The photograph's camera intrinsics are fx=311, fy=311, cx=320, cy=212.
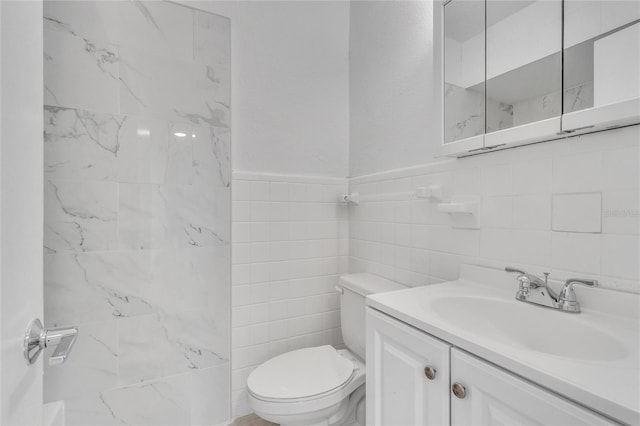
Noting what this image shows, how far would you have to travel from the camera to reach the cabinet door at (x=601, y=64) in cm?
73

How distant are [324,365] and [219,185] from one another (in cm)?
96

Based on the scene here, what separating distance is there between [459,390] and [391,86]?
1.33 m

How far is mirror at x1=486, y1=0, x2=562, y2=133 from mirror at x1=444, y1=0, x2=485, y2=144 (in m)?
0.03

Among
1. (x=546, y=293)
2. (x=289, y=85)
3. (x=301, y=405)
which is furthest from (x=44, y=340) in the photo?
(x=289, y=85)

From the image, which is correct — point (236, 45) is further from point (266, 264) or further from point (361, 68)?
point (266, 264)

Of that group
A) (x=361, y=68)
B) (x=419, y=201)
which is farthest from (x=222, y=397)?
(x=361, y=68)

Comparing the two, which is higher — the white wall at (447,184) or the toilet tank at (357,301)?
the white wall at (447,184)

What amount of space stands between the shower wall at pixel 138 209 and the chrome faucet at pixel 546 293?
3.96 ft

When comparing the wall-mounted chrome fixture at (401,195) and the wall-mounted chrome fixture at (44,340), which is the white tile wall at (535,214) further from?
the wall-mounted chrome fixture at (44,340)

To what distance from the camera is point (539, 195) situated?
93cm

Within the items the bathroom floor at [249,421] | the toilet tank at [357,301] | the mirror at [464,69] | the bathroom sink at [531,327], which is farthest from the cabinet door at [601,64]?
the bathroom floor at [249,421]

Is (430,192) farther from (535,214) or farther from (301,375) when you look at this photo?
(301,375)

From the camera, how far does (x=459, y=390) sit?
0.66m
